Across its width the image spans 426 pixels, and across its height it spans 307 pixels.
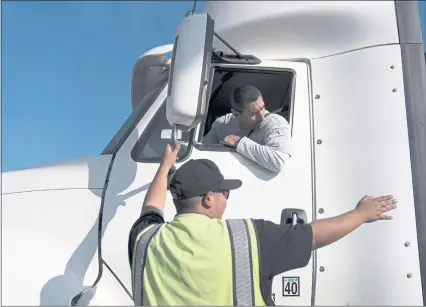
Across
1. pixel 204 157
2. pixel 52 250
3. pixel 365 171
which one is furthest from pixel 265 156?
pixel 52 250

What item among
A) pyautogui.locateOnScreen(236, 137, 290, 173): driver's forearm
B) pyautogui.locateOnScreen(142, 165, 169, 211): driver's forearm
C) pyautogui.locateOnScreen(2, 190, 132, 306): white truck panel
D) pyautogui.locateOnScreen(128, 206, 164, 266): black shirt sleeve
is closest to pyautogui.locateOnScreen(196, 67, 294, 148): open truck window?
pyautogui.locateOnScreen(236, 137, 290, 173): driver's forearm

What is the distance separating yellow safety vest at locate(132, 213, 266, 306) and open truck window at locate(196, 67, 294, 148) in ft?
5.42

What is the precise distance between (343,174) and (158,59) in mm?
1809

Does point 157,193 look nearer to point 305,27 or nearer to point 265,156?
point 265,156

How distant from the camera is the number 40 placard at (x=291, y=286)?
2.94 metres

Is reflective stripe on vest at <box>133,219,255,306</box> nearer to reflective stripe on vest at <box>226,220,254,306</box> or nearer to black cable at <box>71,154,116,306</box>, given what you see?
reflective stripe on vest at <box>226,220,254,306</box>

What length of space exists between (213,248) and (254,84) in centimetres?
207

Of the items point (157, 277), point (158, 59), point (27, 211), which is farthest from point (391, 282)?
point (158, 59)

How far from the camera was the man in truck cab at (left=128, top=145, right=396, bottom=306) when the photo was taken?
1.84 metres

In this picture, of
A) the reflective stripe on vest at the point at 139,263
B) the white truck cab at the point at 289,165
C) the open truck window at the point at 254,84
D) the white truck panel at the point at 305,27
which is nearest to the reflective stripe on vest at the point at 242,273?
the reflective stripe on vest at the point at 139,263

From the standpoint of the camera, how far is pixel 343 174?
3.19 m

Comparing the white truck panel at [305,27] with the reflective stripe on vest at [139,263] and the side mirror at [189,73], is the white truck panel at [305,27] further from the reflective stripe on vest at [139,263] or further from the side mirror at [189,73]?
the reflective stripe on vest at [139,263]

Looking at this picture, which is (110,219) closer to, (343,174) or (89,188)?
(89,188)

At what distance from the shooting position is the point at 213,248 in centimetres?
185
